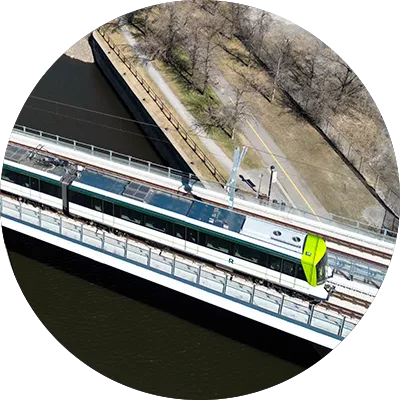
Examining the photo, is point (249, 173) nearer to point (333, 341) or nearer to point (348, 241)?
point (348, 241)

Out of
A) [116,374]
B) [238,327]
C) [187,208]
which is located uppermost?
[187,208]

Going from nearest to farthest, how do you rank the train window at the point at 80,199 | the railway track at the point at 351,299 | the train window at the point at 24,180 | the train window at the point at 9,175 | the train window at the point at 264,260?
the train window at the point at 264,260 < the railway track at the point at 351,299 < the train window at the point at 80,199 < the train window at the point at 24,180 < the train window at the point at 9,175

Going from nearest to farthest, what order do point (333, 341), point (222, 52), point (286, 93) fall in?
1. point (333, 341)
2. point (286, 93)
3. point (222, 52)

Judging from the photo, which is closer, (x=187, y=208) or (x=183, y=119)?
(x=187, y=208)

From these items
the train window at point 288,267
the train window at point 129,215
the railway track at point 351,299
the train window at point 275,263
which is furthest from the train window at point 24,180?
the railway track at point 351,299

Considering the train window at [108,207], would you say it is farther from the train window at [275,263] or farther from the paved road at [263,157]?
the paved road at [263,157]

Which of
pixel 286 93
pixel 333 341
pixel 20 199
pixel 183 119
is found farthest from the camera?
pixel 286 93

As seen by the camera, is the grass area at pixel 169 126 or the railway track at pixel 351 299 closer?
the railway track at pixel 351 299

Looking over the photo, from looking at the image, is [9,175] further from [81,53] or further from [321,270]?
[81,53]

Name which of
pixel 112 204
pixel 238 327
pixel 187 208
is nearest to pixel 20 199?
pixel 112 204
